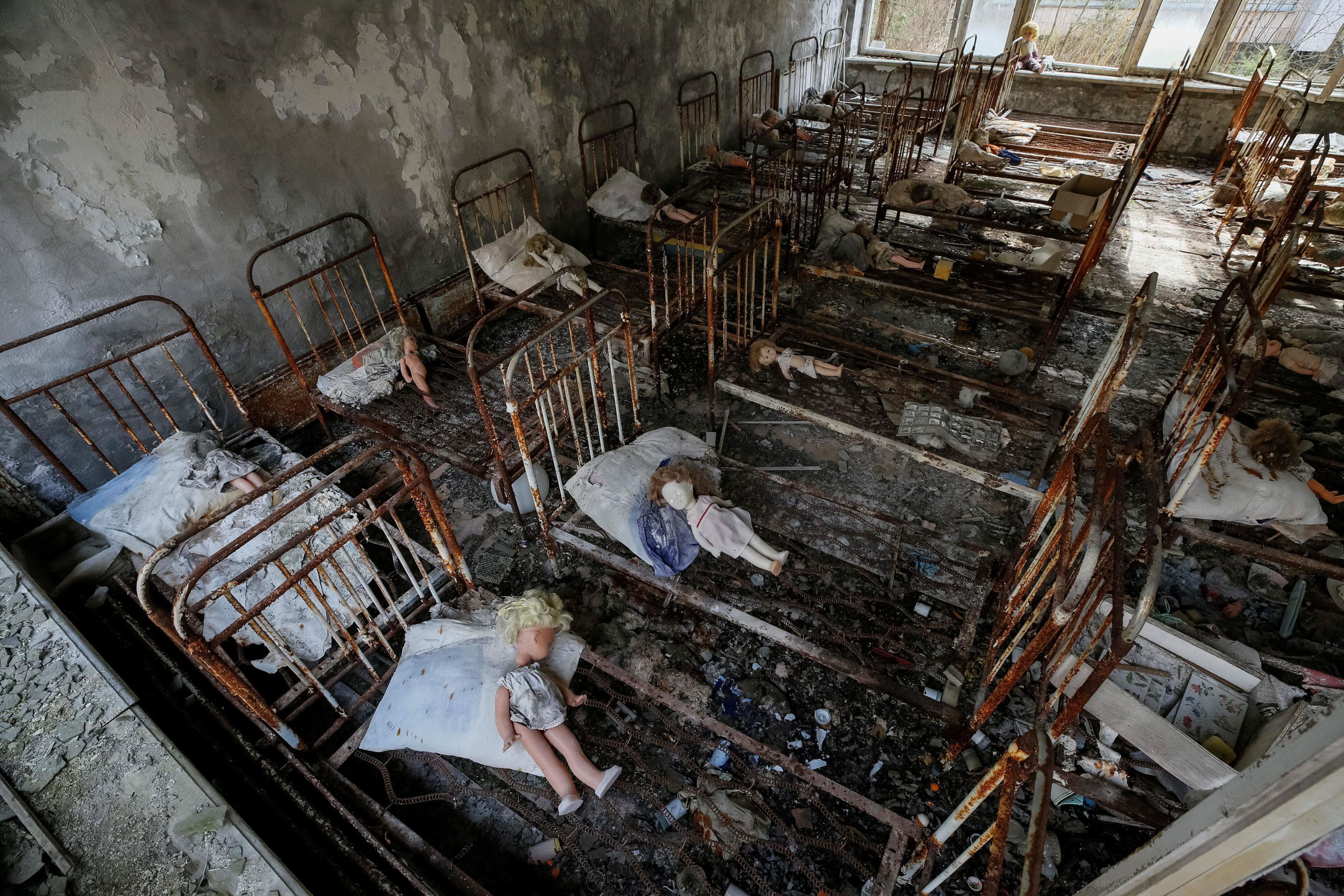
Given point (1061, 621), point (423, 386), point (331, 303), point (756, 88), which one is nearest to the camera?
point (1061, 621)

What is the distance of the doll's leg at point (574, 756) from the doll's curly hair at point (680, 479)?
128 cm

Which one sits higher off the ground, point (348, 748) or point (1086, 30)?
point (1086, 30)

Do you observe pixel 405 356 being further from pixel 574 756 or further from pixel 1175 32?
pixel 1175 32

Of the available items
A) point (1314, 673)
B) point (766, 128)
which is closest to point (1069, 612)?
point (1314, 673)

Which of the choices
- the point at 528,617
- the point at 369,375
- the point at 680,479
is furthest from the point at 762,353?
the point at 369,375

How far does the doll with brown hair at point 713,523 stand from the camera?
11.0ft

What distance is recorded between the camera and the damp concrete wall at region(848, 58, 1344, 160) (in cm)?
944

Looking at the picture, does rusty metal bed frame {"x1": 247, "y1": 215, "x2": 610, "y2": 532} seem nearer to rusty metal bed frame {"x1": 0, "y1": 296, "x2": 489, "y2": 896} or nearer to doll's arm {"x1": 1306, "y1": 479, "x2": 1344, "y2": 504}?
rusty metal bed frame {"x1": 0, "y1": 296, "x2": 489, "y2": 896}

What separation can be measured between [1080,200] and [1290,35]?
22.6ft

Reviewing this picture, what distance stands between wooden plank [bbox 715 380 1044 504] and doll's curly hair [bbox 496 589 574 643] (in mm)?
2198

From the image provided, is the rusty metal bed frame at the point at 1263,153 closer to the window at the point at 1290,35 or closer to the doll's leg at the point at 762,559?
the window at the point at 1290,35

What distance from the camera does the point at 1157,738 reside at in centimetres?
257

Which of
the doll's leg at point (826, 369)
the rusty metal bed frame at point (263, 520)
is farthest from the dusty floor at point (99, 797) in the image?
the doll's leg at point (826, 369)

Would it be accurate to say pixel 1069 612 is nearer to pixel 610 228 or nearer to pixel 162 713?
pixel 162 713
